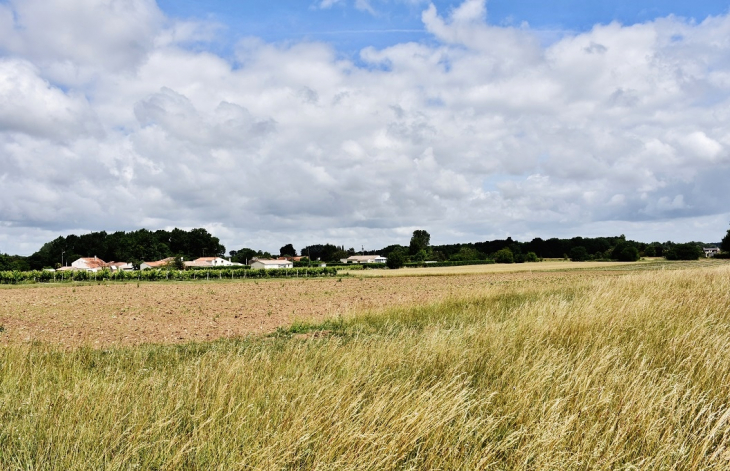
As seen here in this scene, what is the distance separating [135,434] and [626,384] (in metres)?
4.51

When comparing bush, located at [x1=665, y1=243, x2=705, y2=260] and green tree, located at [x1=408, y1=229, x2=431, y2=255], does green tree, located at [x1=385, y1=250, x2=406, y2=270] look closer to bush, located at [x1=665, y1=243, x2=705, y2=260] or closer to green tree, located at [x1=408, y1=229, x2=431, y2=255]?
green tree, located at [x1=408, y1=229, x2=431, y2=255]

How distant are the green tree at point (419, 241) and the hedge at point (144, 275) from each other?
69.3 m

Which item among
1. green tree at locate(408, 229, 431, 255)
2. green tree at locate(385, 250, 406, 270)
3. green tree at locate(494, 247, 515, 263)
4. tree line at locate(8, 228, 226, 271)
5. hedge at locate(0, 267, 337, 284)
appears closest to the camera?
hedge at locate(0, 267, 337, 284)

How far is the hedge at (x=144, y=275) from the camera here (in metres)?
57.0

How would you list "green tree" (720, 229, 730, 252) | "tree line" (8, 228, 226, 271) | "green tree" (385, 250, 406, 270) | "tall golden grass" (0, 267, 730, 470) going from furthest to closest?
"tree line" (8, 228, 226, 271)
"green tree" (385, 250, 406, 270)
"green tree" (720, 229, 730, 252)
"tall golden grass" (0, 267, 730, 470)

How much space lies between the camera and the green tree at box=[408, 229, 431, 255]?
144m

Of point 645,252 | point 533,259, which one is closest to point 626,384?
point 533,259

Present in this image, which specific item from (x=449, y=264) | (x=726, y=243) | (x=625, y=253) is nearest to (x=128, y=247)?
(x=449, y=264)

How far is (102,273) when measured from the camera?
61125 mm

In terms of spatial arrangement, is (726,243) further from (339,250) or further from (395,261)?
(339,250)

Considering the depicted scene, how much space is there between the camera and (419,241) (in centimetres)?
14950

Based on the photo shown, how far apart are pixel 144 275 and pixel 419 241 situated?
97.7 metres

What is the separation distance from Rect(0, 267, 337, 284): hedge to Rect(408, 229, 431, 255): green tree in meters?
69.3

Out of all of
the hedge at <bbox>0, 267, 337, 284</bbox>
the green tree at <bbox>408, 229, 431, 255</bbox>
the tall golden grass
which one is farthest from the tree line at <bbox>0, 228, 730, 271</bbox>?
the tall golden grass
